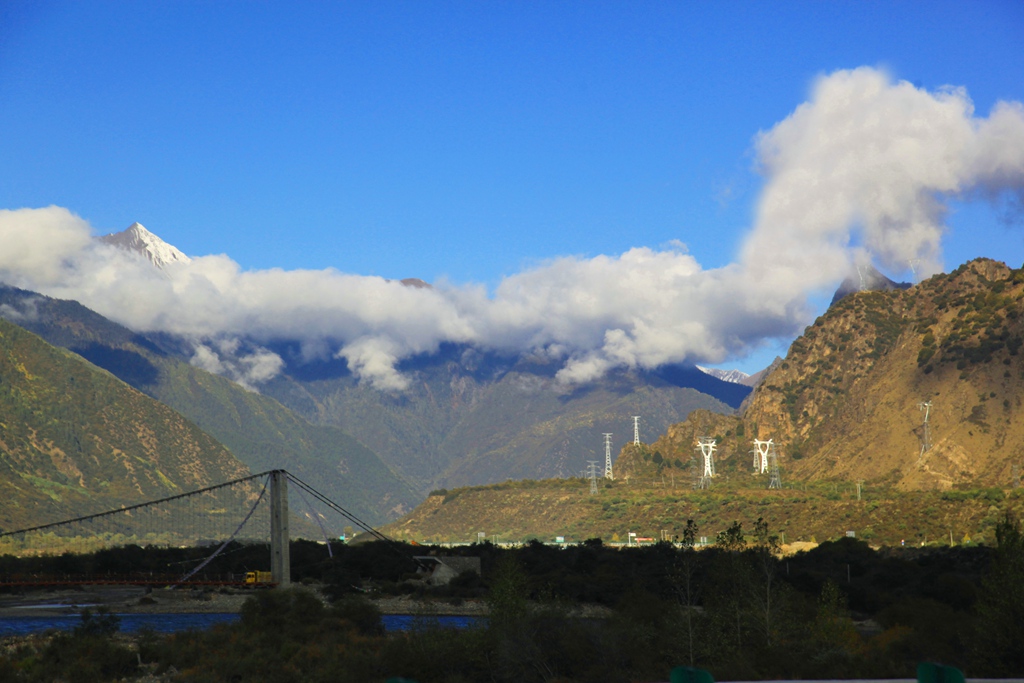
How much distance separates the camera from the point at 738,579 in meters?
62.6

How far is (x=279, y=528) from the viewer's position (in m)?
111

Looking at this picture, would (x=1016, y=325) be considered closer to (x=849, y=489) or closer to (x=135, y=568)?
(x=849, y=489)

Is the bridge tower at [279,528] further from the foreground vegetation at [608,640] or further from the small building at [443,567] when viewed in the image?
the small building at [443,567]

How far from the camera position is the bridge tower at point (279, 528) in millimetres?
109875

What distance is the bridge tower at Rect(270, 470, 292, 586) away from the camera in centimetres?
10988

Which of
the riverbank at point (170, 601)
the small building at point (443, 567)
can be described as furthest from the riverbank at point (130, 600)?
the small building at point (443, 567)

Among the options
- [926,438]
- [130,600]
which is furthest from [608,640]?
[926,438]

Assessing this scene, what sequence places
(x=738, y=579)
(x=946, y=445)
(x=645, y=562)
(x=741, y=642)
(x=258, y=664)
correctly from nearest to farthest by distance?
(x=741, y=642)
(x=258, y=664)
(x=738, y=579)
(x=645, y=562)
(x=946, y=445)

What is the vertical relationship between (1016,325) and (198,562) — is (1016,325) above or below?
above

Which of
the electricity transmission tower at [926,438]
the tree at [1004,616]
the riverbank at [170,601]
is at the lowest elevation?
the riverbank at [170,601]

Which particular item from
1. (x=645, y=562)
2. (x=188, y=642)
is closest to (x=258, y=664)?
(x=188, y=642)

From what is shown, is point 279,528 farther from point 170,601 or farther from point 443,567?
point 443,567

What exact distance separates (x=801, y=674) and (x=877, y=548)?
105 metres

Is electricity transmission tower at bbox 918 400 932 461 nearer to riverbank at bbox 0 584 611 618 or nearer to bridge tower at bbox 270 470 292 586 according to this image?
riverbank at bbox 0 584 611 618
